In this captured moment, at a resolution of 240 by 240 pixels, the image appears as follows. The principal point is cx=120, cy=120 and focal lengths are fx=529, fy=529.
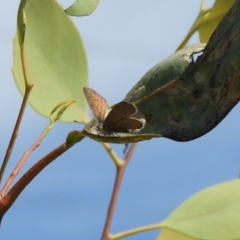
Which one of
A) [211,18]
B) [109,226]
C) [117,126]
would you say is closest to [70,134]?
[117,126]

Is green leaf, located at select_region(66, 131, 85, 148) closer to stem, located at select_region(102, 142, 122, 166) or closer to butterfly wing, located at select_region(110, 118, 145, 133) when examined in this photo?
butterfly wing, located at select_region(110, 118, 145, 133)

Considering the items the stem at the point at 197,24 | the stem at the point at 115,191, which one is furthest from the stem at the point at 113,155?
the stem at the point at 197,24

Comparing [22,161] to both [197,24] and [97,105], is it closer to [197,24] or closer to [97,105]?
[97,105]

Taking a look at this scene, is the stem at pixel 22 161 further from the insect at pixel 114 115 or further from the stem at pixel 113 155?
the stem at pixel 113 155

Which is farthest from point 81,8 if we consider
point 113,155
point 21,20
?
point 113,155

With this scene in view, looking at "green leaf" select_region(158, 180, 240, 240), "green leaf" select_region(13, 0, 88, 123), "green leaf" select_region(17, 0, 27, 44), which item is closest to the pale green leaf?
"green leaf" select_region(158, 180, 240, 240)
